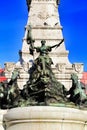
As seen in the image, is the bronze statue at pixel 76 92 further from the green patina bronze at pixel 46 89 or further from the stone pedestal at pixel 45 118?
the stone pedestal at pixel 45 118

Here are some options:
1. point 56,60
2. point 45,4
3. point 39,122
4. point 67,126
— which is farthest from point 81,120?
point 45,4

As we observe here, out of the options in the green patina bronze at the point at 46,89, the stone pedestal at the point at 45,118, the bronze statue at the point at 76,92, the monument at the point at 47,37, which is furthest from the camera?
the monument at the point at 47,37

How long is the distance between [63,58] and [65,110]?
38012 mm

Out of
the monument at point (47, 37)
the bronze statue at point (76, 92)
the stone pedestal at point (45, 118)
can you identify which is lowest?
the stone pedestal at point (45, 118)

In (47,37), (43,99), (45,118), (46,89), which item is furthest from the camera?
(47,37)

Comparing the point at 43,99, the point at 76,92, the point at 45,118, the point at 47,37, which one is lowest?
the point at 45,118

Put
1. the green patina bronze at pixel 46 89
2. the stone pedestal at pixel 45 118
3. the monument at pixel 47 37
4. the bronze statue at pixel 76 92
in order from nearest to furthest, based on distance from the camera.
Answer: the stone pedestal at pixel 45 118
the green patina bronze at pixel 46 89
the bronze statue at pixel 76 92
the monument at pixel 47 37

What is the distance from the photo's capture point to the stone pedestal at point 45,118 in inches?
698

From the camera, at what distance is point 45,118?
1772 centimetres

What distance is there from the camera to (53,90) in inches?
861

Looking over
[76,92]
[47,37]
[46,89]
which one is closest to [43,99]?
[46,89]

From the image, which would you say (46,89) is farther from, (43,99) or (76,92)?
(76,92)

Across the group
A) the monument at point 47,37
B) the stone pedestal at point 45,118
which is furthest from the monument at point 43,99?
the monument at point 47,37

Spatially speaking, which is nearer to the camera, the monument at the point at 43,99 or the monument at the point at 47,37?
the monument at the point at 43,99
